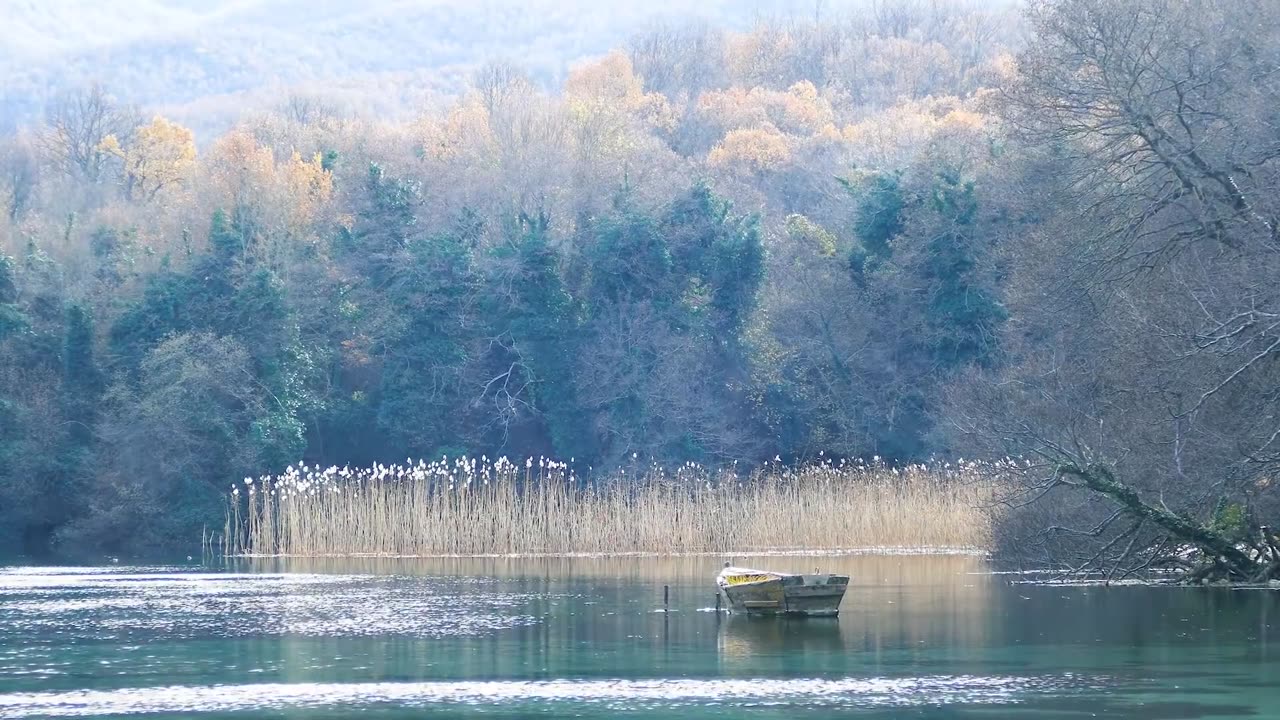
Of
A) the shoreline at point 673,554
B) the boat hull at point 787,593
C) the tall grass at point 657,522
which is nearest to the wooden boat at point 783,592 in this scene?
the boat hull at point 787,593

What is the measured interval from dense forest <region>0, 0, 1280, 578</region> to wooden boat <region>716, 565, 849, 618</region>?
3.48 meters

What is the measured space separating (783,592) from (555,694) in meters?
6.84

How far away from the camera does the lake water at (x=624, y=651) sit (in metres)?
15.4

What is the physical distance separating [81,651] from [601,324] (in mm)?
27747

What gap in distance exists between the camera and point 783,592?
2247 centimetres

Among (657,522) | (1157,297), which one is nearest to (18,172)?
(657,522)

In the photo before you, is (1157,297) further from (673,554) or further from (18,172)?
(18,172)

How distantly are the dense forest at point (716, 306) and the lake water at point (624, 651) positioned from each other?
2.93 metres

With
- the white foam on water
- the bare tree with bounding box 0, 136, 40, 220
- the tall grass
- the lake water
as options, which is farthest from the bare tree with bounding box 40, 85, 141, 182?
the white foam on water

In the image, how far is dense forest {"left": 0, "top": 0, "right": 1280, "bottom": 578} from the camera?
83.0 feet

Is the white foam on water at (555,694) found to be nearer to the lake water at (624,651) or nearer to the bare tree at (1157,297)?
the lake water at (624,651)

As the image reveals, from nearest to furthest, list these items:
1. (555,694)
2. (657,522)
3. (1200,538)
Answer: (555,694)
(1200,538)
(657,522)

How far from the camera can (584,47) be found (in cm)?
14550

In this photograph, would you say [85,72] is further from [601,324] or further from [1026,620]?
[1026,620]
